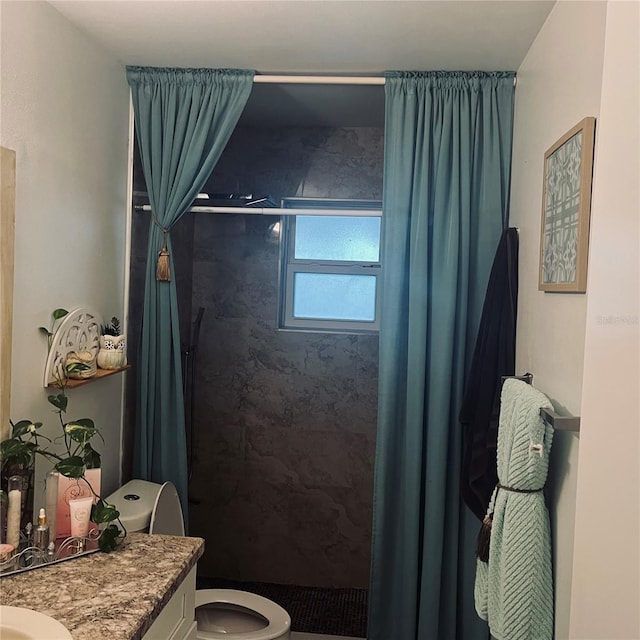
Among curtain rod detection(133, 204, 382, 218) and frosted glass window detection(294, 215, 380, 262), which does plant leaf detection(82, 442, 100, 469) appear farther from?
frosted glass window detection(294, 215, 380, 262)

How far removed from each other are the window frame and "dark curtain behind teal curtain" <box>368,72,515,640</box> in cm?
96

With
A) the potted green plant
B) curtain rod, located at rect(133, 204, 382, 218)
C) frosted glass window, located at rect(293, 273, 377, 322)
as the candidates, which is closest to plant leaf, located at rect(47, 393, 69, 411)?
the potted green plant

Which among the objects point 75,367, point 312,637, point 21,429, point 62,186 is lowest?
point 312,637

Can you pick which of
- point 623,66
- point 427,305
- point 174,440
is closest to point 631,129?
point 623,66

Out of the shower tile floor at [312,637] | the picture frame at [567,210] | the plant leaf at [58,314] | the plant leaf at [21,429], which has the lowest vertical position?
the shower tile floor at [312,637]

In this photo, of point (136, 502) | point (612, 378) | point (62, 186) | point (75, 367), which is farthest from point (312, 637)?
point (612, 378)

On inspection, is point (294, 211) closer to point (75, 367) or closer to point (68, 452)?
point (75, 367)

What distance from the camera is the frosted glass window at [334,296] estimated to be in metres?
3.39

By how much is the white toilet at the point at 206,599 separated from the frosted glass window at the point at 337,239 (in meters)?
1.53

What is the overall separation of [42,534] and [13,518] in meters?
0.09

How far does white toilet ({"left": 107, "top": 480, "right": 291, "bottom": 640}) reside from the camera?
2.17 m


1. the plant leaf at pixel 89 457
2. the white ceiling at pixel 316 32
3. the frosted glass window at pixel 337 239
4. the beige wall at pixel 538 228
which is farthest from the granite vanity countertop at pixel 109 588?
the frosted glass window at pixel 337 239

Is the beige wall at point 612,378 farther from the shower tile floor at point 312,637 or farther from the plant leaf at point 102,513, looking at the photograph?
the shower tile floor at point 312,637

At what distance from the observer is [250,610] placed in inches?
96.3
